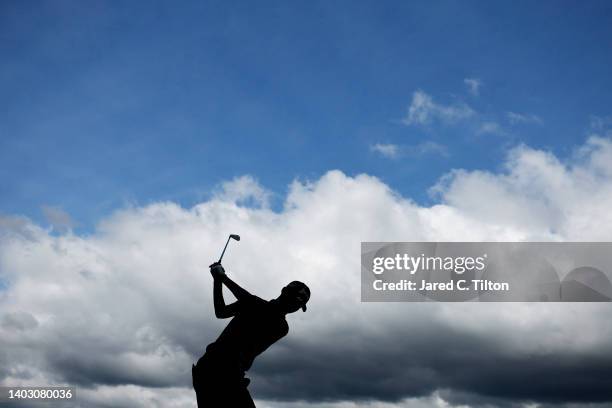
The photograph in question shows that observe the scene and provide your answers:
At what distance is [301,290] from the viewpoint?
9.52m

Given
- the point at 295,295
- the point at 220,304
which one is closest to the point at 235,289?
the point at 220,304

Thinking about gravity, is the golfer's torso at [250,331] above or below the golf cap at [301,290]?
below

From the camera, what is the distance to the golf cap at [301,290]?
9.48 meters

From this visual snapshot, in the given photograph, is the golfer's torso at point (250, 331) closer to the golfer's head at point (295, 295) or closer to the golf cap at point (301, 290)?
the golfer's head at point (295, 295)

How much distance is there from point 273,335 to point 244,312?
2.17 feet

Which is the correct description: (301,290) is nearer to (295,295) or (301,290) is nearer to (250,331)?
(295,295)

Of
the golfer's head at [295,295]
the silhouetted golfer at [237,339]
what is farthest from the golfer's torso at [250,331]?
the golfer's head at [295,295]

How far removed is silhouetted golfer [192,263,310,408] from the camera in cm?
919

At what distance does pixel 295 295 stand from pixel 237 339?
1.20 meters

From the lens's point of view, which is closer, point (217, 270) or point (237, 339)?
point (237, 339)

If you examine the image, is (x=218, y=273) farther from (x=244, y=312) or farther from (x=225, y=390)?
(x=225, y=390)

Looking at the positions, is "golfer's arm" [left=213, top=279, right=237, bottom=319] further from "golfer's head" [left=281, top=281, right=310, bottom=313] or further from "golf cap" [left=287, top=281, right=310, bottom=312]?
"golf cap" [left=287, top=281, right=310, bottom=312]

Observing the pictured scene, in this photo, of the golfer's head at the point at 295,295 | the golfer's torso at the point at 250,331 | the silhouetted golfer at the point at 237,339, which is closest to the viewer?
the silhouetted golfer at the point at 237,339

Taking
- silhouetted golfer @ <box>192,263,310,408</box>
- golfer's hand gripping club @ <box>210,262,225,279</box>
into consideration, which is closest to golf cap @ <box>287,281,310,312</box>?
silhouetted golfer @ <box>192,263,310,408</box>
